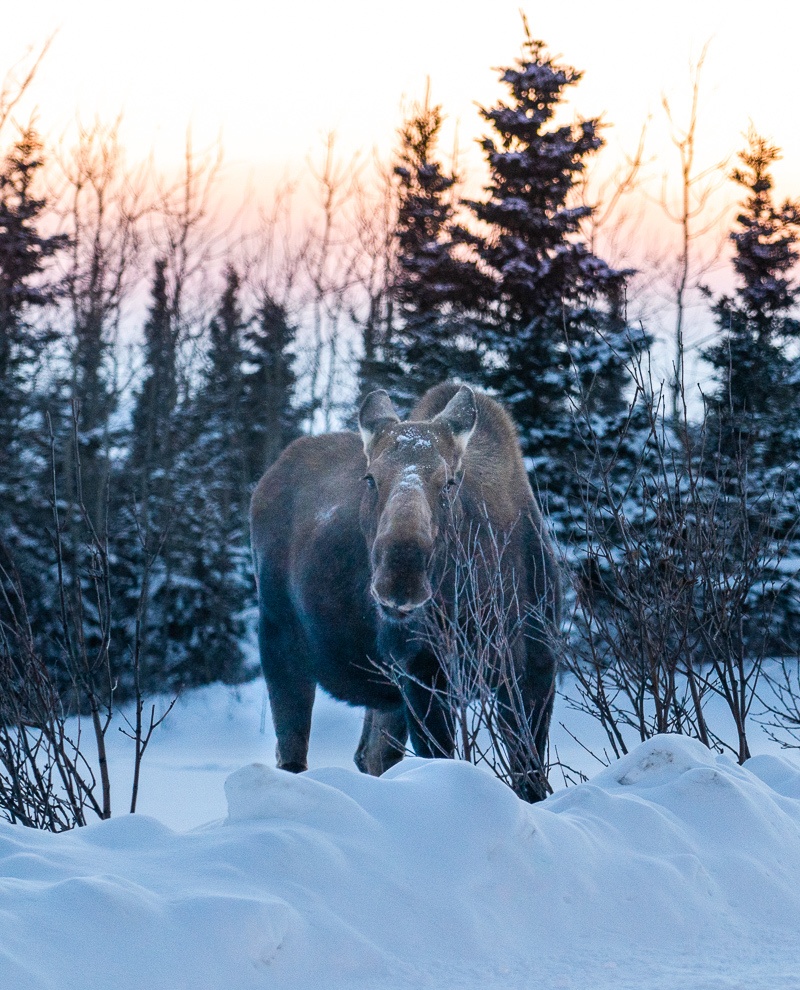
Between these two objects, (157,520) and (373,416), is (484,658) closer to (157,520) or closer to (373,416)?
(373,416)

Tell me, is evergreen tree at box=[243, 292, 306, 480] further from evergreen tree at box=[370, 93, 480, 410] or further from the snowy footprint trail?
the snowy footprint trail

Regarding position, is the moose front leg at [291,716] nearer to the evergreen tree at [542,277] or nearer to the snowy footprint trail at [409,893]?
the snowy footprint trail at [409,893]

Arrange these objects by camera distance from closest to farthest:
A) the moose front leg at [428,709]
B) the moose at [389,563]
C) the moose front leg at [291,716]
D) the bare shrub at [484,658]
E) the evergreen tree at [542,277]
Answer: the bare shrub at [484,658] → the moose at [389,563] → the moose front leg at [428,709] → the moose front leg at [291,716] → the evergreen tree at [542,277]

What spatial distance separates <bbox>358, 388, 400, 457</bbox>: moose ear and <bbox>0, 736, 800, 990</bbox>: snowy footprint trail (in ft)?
8.74

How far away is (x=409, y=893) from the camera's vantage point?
3051 millimetres

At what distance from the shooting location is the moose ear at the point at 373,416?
20.4ft

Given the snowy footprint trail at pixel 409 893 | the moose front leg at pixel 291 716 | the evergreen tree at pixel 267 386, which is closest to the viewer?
the snowy footprint trail at pixel 409 893

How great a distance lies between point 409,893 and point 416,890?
25 millimetres

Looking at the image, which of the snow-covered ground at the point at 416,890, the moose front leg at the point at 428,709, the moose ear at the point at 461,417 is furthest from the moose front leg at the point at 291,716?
the snow-covered ground at the point at 416,890

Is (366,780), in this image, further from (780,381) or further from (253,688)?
(780,381)

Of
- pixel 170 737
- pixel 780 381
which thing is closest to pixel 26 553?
pixel 170 737

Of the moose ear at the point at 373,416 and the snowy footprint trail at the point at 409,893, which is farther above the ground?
the moose ear at the point at 373,416

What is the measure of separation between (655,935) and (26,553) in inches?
634

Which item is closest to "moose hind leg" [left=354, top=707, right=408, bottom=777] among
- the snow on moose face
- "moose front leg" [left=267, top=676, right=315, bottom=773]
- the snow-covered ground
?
"moose front leg" [left=267, top=676, right=315, bottom=773]
